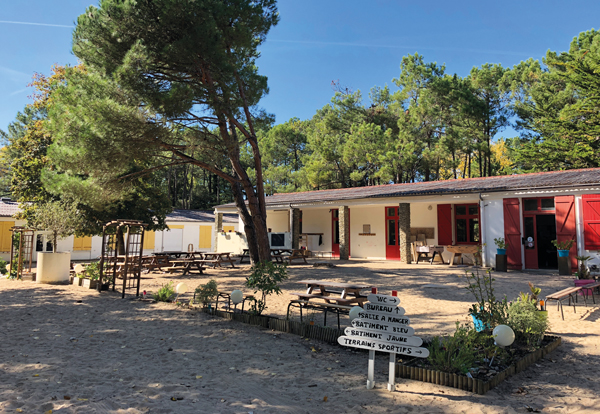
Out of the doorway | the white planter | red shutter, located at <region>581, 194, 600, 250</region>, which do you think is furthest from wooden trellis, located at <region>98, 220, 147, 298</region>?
red shutter, located at <region>581, 194, 600, 250</region>

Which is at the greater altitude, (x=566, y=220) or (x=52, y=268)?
(x=566, y=220)

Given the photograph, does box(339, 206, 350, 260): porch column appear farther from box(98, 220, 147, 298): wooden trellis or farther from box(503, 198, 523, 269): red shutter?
box(98, 220, 147, 298): wooden trellis

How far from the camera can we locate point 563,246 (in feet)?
41.3

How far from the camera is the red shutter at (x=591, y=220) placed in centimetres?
1293

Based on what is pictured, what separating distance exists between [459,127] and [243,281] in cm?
2177

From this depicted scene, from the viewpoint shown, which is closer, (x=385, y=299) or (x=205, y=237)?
(x=385, y=299)

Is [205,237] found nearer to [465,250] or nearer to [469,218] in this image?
[469,218]

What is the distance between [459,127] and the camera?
28.0 meters

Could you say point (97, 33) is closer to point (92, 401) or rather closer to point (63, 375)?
point (63, 375)

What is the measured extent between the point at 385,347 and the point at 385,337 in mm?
94

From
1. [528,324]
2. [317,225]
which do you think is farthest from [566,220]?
[317,225]

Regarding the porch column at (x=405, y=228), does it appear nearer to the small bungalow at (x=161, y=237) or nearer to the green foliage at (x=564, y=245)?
the green foliage at (x=564, y=245)

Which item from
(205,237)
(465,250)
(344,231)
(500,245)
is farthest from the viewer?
(205,237)

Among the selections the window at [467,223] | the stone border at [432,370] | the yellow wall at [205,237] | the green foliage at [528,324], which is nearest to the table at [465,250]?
the window at [467,223]
